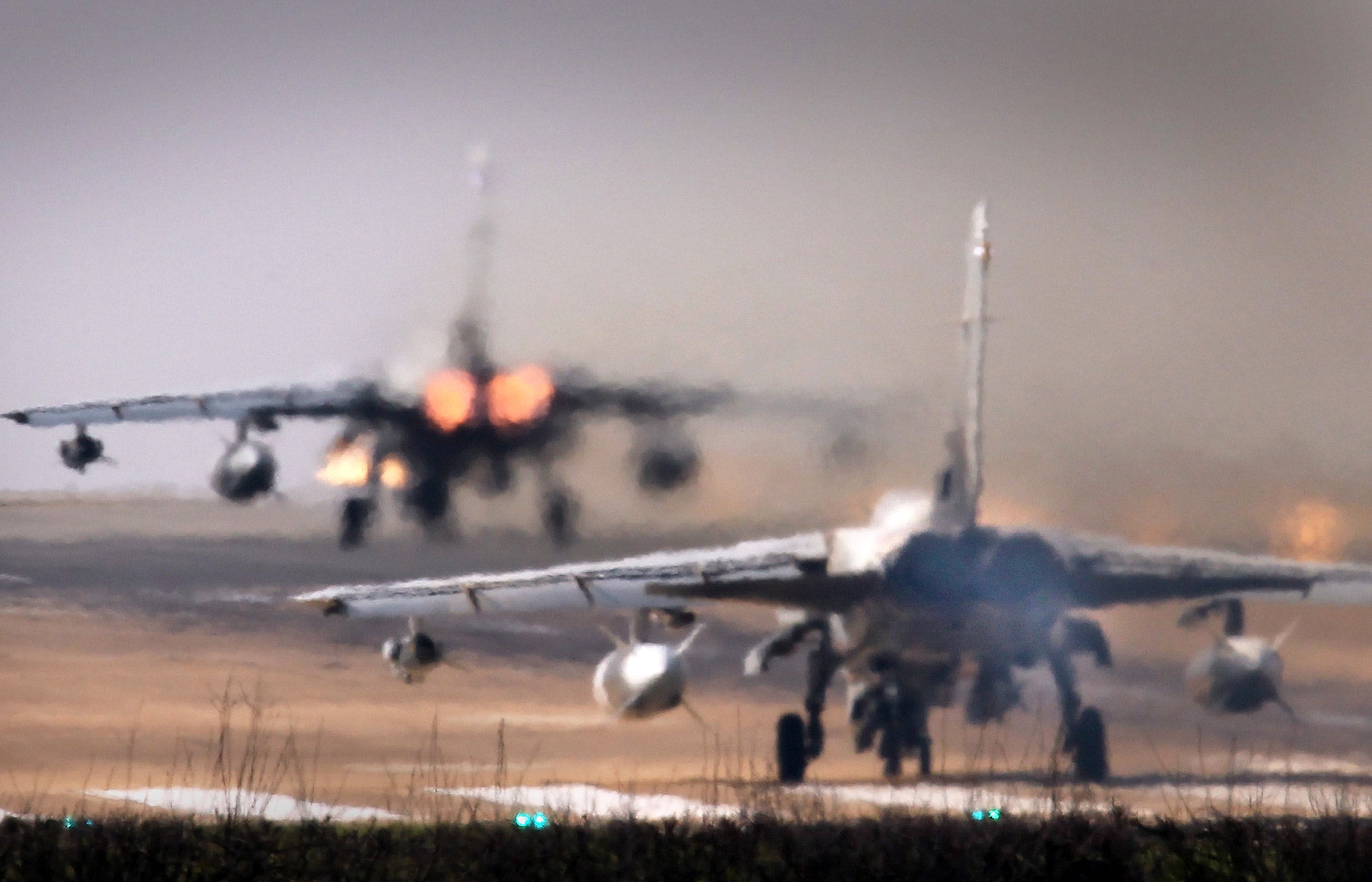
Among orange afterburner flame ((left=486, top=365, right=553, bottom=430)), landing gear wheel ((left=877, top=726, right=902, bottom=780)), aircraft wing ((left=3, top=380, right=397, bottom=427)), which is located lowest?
landing gear wheel ((left=877, top=726, right=902, bottom=780))

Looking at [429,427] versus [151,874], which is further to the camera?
[429,427]

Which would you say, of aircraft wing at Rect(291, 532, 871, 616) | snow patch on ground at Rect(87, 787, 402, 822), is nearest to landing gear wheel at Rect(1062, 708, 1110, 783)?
aircraft wing at Rect(291, 532, 871, 616)

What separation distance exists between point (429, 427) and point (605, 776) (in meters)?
5.13

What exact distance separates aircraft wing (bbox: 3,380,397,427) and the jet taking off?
246cm

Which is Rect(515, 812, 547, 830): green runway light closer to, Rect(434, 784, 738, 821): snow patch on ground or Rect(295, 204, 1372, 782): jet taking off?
Rect(434, 784, 738, 821): snow patch on ground

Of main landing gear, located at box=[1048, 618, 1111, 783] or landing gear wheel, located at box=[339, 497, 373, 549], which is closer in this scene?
main landing gear, located at box=[1048, 618, 1111, 783]

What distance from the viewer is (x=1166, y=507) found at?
30125mm

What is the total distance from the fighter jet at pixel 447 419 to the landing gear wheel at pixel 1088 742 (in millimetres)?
4838

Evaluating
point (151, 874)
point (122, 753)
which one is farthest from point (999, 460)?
point (151, 874)

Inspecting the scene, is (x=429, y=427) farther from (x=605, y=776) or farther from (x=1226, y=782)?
(x=1226, y=782)

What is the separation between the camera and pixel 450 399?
28.6 meters

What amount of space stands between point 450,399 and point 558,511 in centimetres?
219

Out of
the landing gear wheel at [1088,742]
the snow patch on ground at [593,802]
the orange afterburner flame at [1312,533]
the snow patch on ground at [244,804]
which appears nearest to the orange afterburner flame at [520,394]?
the snow patch on ground at [593,802]

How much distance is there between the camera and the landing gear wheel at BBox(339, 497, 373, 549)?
2917 cm
